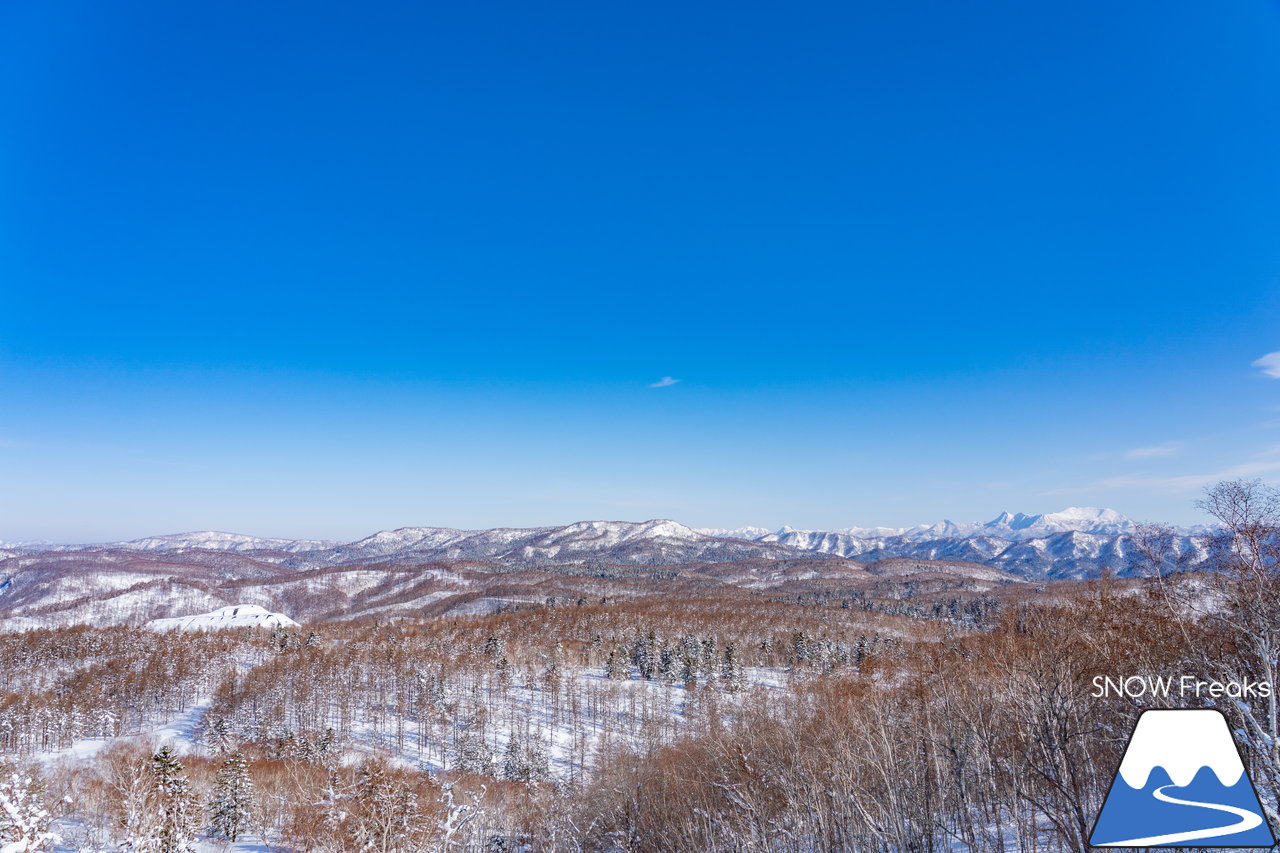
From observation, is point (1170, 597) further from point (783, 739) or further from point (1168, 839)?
point (783, 739)

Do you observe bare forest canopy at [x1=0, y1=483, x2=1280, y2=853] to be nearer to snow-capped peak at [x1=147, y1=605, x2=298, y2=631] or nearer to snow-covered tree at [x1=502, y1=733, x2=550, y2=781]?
snow-covered tree at [x1=502, y1=733, x2=550, y2=781]

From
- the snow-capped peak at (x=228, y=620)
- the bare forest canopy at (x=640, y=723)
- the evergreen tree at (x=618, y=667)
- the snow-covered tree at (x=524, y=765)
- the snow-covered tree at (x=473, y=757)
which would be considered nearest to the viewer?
the bare forest canopy at (x=640, y=723)

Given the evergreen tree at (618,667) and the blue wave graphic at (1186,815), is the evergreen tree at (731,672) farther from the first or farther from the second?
the blue wave graphic at (1186,815)

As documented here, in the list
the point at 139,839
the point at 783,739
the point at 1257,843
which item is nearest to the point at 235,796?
the point at 139,839

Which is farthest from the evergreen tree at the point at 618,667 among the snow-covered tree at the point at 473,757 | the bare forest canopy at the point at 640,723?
the snow-covered tree at the point at 473,757

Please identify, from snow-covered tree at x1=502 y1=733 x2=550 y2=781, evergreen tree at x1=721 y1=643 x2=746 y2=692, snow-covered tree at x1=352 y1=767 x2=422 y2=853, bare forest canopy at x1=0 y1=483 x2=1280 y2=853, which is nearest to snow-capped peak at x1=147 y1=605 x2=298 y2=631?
bare forest canopy at x1=0 y1=483 x2=1280 y2=853

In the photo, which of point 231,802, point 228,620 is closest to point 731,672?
point 231,802

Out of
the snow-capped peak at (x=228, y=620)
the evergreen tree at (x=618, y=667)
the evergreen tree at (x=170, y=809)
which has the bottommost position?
the snow-capped peak at (x=228, y=620)

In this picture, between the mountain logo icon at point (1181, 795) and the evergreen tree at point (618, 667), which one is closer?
the mountain logo icon at point (1181, 795)

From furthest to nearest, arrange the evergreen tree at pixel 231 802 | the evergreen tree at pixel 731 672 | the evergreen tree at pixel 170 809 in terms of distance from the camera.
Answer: the evergreen tree at pixel 731 672 < the evergreen tree at pixel 231 802 < the evergreen tree at pixel 170 809
